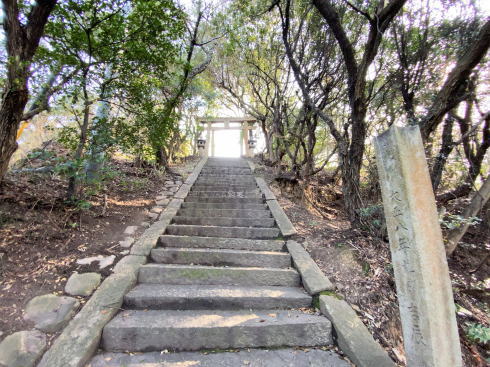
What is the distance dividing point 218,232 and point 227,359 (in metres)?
1.85

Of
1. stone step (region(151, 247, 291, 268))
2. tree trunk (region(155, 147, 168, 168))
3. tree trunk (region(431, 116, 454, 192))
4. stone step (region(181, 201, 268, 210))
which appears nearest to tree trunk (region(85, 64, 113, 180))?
stone step (region(151, 247, 291, 268))

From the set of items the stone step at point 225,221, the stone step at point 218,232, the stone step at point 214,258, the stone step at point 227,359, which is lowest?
the stone step at point 227,359

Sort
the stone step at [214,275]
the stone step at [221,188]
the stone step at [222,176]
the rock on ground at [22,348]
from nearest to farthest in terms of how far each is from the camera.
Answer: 1. the rock on ground at [22,348]
2. the stone step at [214,275]
3. the stone step at [221,188]
4. the stone step at [222,176]

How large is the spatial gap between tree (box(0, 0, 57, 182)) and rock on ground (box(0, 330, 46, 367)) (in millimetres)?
1895

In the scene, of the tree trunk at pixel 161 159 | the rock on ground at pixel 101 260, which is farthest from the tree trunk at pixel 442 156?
the tree trunk at pixel 161 159

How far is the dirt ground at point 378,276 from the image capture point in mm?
2152

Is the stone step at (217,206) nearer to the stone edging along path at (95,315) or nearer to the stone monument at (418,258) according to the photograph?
the stone edging along path at (95,315)

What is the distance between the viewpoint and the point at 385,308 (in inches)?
88.7

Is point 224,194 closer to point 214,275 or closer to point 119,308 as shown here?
point 214,275

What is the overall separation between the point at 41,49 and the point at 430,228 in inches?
165

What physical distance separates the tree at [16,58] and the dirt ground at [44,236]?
2.02ft

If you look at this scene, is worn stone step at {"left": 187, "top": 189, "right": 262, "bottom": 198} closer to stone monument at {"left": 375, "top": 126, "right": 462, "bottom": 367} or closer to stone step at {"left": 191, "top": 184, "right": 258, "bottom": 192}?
stone step at {"left": 191, "top": 184, "right": 258, "bottom": 192}

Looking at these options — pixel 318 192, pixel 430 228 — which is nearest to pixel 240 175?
pixel 318 192

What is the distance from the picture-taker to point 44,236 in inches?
104
